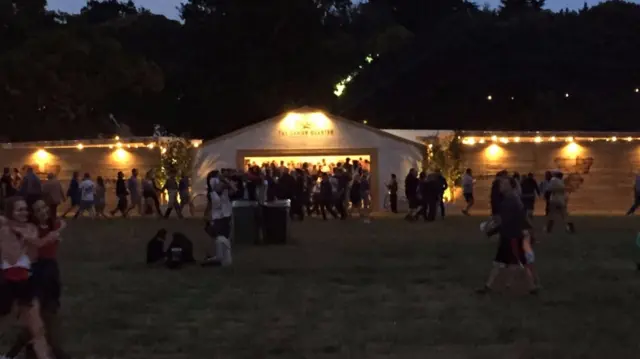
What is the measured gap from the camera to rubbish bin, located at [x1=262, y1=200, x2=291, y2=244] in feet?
62.0

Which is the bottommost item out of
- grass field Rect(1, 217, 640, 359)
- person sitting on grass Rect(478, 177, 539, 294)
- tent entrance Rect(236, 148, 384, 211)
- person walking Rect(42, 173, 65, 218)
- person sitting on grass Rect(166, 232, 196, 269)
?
grass field Rect(1, 217, 640, 359)

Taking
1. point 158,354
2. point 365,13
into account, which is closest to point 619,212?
point 158,354

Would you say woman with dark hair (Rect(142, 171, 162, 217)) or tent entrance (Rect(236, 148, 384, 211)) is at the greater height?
tent entrance (Rect(236, 148, 384, 211))

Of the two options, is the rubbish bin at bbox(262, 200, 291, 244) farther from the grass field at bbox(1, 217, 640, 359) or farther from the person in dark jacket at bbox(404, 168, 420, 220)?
the person in dark jacket at bbox(404, 168, 420, 220)

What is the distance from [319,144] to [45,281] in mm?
24586

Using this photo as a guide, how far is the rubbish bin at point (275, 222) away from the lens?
744 inches

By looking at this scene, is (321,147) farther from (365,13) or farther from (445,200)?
(365,13)

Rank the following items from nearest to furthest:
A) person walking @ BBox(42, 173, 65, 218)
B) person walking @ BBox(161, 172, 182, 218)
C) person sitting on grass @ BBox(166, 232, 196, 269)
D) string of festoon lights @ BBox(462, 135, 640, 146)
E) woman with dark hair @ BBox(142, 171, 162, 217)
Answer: person walking @ BBox(42, 173, 65, 218) → person sitting on grass @ BBox(166, 232, 196, 269) → woman with dark hair @ BBox(142, 171, 162, 217) → person walking @ BBox(161, 172, 182, 218) → string of festoon lights @ BBox(462, 135, 640, 146)

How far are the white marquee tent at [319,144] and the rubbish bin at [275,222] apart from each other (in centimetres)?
1278

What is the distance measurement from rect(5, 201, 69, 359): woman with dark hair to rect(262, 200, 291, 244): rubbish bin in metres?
11.4

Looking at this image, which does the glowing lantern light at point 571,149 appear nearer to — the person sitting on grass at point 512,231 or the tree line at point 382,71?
the tree line at point 382,71

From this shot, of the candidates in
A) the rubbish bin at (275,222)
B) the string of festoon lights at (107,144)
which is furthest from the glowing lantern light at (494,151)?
the rubbish bin at (275,222)

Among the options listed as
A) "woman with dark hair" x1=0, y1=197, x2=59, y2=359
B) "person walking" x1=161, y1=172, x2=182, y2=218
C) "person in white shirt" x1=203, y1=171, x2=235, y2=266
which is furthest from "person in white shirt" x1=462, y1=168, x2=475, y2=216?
"woman with dark hair" x1=0, y1=197, x2=59, y2=359

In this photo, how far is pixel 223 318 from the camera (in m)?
9.84
